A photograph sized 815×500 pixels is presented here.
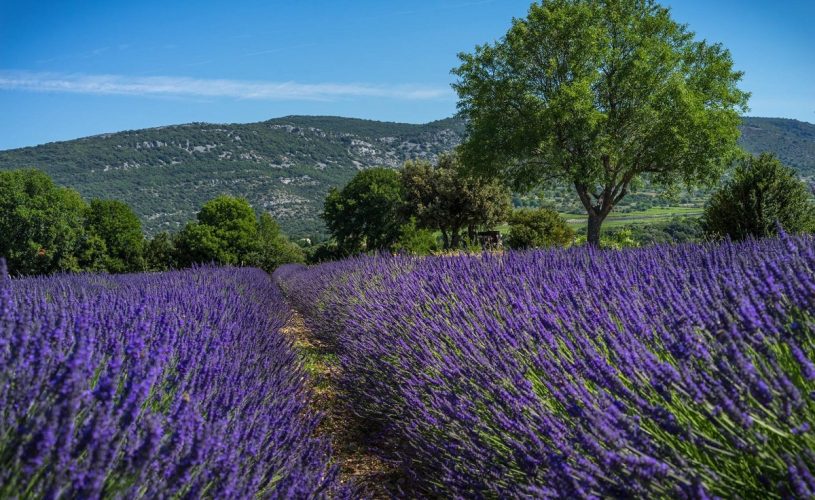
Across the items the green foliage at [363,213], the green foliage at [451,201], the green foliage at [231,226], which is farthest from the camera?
the green foliage at [231,226]

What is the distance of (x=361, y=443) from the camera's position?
364 cm

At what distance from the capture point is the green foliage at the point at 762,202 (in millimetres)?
9516

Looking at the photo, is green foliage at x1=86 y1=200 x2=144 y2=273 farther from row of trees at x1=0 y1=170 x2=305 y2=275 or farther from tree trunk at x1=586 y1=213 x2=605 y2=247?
tree trunk at x1=586 y1=213 x2=605 y2=247

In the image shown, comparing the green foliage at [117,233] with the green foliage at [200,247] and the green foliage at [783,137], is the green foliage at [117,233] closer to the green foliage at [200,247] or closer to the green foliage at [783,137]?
the green foliage at [200,247]

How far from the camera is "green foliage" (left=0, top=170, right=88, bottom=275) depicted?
32188 millimetres

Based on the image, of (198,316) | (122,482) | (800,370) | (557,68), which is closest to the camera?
(122,482)

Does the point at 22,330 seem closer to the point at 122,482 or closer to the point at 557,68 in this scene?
the point at 122,482

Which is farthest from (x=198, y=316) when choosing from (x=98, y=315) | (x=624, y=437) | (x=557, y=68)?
(x=557, y=68)

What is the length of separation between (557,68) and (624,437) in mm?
18913

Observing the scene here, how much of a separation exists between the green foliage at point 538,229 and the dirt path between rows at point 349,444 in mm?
17100

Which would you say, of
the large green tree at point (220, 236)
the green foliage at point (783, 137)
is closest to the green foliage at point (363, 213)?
the large green tree at point (220, 236)

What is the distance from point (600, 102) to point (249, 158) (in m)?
139

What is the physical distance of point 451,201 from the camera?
1158 inches

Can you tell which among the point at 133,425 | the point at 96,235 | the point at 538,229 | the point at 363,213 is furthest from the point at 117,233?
the point at 133,425
